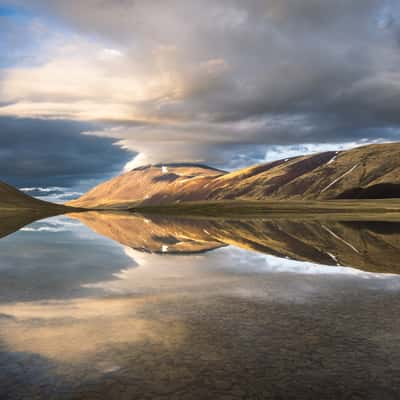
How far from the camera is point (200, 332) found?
12.5m

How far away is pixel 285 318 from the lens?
1399 cm

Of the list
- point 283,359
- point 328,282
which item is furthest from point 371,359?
point 328,282

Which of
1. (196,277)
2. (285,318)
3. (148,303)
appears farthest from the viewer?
(196,277)

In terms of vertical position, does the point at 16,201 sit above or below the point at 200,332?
above

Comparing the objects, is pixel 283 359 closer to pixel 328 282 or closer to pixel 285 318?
pixel 285 318

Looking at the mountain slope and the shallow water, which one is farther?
the mountain slope

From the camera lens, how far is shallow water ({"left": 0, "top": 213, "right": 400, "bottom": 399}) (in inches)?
354

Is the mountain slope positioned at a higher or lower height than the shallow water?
higher

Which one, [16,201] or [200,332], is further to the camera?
[16,201]

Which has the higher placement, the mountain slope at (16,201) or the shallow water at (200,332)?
the mountain slope at (16,201)

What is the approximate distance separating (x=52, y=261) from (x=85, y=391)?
2145 centimetres

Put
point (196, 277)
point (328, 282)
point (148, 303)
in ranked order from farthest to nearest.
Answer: point (196, 277), point (328, 282), point (148, 303)

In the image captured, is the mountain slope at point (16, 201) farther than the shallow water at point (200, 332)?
Yes

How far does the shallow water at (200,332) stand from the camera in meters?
8.99
